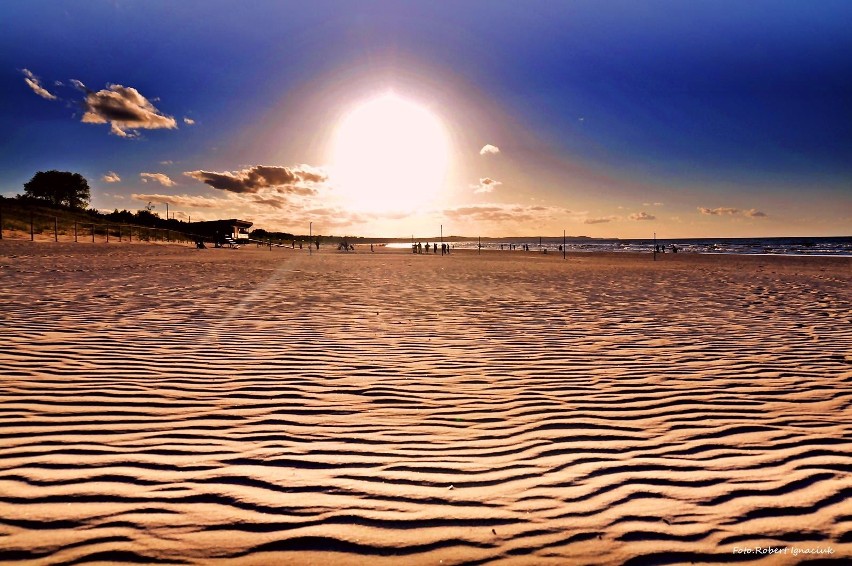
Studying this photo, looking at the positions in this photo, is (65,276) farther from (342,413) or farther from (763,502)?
(763,502)

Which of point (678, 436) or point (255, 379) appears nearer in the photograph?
point (678, 436)

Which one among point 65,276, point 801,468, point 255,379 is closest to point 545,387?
point 801,468

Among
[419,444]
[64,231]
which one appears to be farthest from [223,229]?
[419,444]

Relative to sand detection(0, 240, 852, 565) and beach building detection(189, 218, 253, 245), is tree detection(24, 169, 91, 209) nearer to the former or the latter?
beach building detection(189, 218, 253, 245)

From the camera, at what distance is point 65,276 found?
14883 millimetres

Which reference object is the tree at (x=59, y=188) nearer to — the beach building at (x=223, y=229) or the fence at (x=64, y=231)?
the beach building at (x=223, y=229)

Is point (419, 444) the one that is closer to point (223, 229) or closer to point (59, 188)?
point (223, 229)

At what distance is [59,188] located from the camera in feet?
→ 257

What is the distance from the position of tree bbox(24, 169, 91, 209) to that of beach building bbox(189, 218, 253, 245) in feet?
61.2

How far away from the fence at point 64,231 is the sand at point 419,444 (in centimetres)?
3616

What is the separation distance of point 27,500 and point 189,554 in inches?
45.6

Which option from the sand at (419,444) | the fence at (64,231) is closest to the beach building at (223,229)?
the fence at (64,231)

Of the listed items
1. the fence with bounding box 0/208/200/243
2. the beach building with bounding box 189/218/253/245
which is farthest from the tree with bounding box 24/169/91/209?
the fence with bounding box 0/208/200/243

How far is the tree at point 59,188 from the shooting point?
76.8 m
